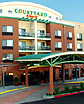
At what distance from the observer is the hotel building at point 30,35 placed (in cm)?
3731

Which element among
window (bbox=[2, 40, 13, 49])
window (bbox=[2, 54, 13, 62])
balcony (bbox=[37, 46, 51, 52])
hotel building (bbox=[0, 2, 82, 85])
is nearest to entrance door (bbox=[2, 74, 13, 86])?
hotel building (bbox=[0, 2, 82, 85])

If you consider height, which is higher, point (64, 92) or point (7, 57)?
point (7, 57)

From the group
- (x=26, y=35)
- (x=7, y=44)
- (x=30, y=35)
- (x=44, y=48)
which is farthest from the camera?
(x=44, y=48)

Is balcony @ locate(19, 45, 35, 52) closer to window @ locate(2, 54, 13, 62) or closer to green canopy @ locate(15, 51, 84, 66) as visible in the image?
window @ locate(2, 54, 13, 62)

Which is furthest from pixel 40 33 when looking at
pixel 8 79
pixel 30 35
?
pixel 8 79

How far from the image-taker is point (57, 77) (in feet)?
145

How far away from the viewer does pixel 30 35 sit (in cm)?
4091

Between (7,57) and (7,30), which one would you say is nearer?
(7,57)

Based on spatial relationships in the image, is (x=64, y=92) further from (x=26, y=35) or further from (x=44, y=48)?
(x=26, y=35)

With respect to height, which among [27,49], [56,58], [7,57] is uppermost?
[27,49]

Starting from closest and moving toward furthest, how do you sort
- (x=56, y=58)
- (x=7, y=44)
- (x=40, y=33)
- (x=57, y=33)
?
(x=56, y=58)
(x=7, y=44)
(x=40, y=33)
(x=57, y=33)

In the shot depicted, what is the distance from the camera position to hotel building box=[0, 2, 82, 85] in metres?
37.3

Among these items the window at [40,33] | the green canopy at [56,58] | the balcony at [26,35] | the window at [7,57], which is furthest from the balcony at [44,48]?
the green canopy at [56,58]

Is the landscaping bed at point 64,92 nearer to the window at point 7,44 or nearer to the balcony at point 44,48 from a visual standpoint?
the balcony at point 44,48
